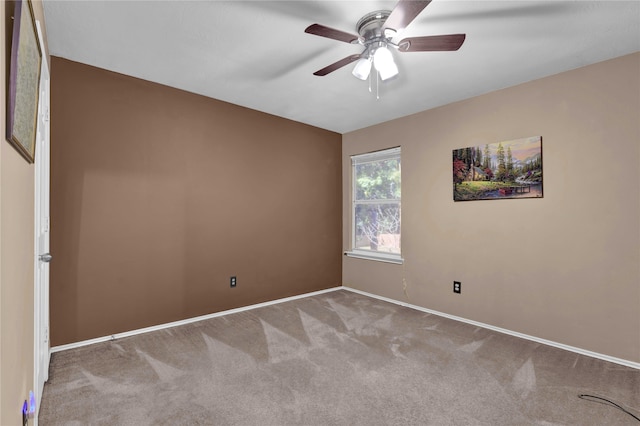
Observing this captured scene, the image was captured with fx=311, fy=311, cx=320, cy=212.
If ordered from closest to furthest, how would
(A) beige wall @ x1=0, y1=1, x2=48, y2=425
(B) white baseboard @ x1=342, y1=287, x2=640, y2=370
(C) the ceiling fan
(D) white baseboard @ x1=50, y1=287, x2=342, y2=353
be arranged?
(A) beige wall @ x1=0, y1=1, x2=48, y2=425 → (C) the ceiling fan → (B) white baseboard @ x1=342, y1=287, x2=640, y2=370 → (D) white baseboard @ x1=50, y1=287, x2=342, y2=353

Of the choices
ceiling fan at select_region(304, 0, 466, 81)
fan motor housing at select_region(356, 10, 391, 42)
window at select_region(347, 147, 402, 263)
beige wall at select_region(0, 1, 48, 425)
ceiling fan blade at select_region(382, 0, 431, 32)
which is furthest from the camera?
window at select_region(347, 147, 402, 263)

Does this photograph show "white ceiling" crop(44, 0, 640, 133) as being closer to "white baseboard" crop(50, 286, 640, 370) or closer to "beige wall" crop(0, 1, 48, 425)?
"beige wall" crop(0, 1, 48, 425)

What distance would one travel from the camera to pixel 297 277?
A: 4.25 m

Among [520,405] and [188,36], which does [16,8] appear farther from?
[520,405]

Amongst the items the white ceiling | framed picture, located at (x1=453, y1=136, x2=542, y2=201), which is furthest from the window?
the white ceiling

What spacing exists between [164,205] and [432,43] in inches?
108

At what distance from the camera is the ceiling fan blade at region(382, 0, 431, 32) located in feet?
4.94

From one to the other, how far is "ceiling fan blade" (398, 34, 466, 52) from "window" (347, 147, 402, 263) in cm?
217

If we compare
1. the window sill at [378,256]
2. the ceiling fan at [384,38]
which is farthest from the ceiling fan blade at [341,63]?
the window sill at [378,256]

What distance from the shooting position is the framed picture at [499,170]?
291 centimetres

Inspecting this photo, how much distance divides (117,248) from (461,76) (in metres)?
3.51

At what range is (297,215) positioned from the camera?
426 centimetres

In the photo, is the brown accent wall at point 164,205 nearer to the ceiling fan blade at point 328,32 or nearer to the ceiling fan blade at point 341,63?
the ceiling fan blade at point 341,63

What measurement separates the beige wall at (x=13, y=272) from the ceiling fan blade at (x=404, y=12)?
1.54 metres
